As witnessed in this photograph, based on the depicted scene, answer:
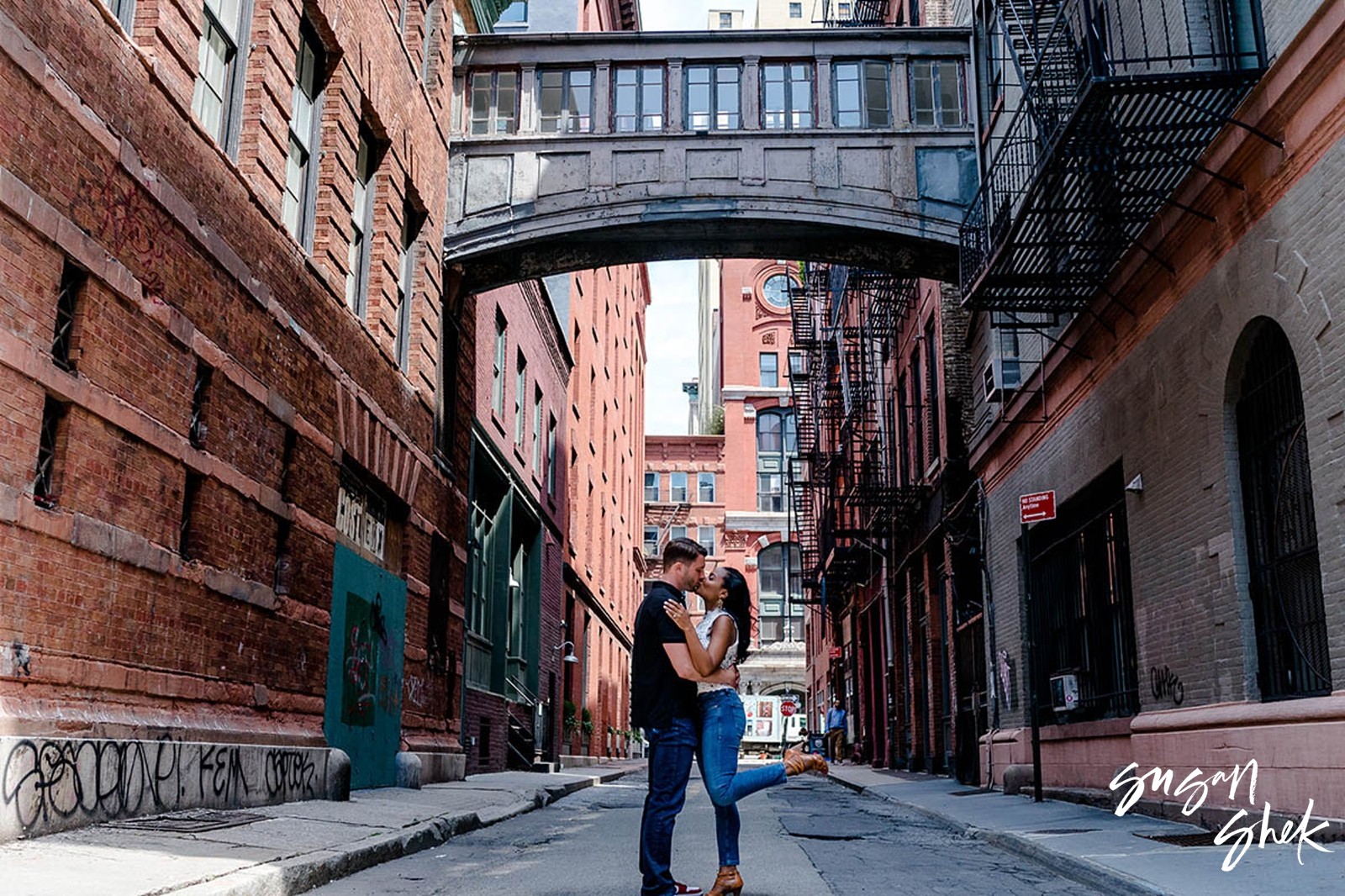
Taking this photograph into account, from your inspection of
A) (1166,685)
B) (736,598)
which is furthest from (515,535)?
(736,598)

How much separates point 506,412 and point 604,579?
19.9 metres

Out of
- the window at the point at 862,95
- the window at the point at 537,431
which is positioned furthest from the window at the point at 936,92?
the window at the point at 537,431

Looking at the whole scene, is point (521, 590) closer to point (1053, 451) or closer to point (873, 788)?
point (873, 788)

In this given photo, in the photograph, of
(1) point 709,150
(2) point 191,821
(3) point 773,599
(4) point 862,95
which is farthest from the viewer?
(3) point 773,599

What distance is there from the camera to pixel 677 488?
237 ft

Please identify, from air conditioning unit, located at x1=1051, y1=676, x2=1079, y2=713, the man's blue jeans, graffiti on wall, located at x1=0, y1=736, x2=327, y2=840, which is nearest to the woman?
the man's blue jeans

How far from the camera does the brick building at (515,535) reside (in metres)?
23.2

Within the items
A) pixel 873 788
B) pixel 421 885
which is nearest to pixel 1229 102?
pixel 421 885

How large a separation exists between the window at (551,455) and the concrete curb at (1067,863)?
19880mm

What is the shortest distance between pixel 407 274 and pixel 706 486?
5383 cm

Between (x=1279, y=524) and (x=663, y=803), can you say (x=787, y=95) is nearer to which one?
(x=1279, y=524)

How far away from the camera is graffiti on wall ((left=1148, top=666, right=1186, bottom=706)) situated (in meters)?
11.5

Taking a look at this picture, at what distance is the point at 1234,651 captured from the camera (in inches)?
406

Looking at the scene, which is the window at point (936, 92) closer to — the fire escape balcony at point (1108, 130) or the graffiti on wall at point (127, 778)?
the fire escape balcony at point (1108, 130)
